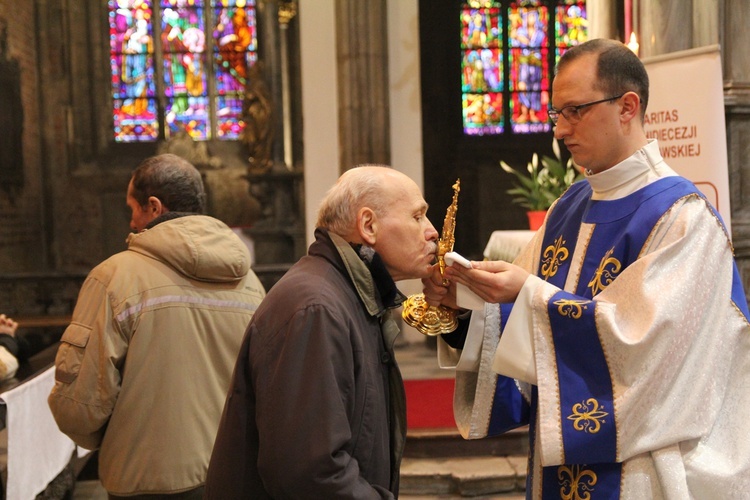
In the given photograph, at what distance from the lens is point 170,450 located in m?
2.52

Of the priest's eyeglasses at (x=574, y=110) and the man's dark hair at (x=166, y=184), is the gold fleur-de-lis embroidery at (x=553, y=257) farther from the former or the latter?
the man's dark hair at (x=166, y=184)

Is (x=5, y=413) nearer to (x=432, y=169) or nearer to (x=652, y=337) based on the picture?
(x=652, y=337)

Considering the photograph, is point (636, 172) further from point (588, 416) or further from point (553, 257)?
point (588, 416)

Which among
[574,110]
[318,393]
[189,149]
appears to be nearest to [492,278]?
[574,110]

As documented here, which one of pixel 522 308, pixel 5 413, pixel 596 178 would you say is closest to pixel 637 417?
pixel 522 308

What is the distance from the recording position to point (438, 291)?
2.11m

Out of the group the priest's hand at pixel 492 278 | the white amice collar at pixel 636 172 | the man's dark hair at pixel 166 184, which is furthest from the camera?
the man's dark hair at pixel 166 184

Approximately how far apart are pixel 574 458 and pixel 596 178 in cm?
67

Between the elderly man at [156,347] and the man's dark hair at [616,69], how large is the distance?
1209 mm

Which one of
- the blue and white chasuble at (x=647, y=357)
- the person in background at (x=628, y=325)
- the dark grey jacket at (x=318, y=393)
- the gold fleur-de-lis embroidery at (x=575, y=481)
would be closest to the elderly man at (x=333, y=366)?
the dark grey jacket at (x=318, y=393)

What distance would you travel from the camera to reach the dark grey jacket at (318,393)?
1.59 metres

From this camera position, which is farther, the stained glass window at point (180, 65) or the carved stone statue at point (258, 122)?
the stained glass window at point (180, 65)

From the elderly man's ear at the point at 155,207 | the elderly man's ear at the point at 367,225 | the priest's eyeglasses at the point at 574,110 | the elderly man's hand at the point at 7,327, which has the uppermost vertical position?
the priest's eyeglasses at the point at 574,110

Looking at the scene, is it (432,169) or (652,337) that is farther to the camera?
(432,169)
